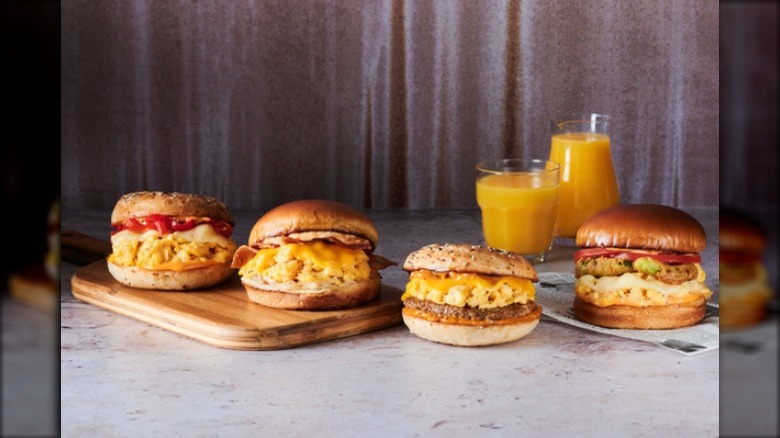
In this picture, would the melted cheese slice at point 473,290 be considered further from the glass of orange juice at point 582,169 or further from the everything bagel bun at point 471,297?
the glass of orange juice at point 582,169

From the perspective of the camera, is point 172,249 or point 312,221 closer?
point 312,221

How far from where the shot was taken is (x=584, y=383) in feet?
4.80

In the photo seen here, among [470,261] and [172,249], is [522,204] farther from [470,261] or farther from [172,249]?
[172,249]

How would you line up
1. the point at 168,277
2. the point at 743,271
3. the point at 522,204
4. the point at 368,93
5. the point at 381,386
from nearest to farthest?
the point at 743,271 → the point at 381,386 → the point at 168,277 → the point at 522,204 → the point at 368,93

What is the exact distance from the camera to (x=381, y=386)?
1.45 metres

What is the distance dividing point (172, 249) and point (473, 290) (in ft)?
2.07

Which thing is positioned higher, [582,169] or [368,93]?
[368,93]

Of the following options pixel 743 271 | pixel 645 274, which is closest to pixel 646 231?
pixel 645 274

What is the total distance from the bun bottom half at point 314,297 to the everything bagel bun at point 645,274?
1.28 ft

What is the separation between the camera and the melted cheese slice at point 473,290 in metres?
1.56

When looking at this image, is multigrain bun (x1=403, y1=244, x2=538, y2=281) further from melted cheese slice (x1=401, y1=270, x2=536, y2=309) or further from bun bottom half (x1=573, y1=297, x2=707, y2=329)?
bun bottom half (x1=573, y1=297, x2=707, y2=329)

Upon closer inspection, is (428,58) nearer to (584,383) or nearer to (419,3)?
(419,3)

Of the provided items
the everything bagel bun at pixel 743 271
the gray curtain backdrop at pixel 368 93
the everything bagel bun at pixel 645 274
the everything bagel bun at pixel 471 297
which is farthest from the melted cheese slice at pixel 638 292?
the everything bagel bun at pixel 743 271

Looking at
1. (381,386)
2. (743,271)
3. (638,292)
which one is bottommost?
(381,386)
